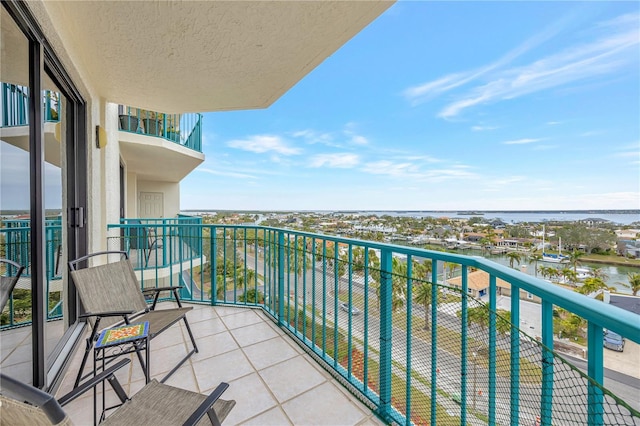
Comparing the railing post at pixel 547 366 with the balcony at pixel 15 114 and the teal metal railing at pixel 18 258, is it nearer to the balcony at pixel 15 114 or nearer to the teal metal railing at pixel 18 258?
the teal metal railing at pixel 18 258

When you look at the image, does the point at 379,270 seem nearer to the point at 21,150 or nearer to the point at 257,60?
the point at 257,60

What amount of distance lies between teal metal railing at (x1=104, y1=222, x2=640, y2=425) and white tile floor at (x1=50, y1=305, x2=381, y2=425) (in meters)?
0.14

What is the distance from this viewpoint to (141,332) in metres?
1.67

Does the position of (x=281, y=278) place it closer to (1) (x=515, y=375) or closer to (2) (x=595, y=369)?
(1) (x=515, y=375)

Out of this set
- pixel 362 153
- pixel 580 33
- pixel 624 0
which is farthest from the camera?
A: pixel 362 153

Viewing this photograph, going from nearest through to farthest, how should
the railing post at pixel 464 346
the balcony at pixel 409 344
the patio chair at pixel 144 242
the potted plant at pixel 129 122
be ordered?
the balcony at pixel 409 344
the railing post at pixel 464 346
the patio chair at pixel 144 242
the potted plant at pixel 129 122

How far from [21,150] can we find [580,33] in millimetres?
9398

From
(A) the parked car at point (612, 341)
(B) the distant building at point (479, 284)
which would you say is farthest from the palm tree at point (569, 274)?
(A) the parked car at point (612, 341)

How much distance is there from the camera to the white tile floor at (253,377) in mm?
1640

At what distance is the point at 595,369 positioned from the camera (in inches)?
28.8

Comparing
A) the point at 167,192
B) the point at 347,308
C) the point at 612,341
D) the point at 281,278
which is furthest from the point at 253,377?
the point at 167,192

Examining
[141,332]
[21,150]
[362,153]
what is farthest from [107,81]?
[362,153]

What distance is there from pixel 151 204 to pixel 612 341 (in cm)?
1162

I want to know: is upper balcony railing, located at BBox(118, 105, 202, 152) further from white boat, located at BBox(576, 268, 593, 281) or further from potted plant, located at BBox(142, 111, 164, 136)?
white boat, located at BBox(576, 268, 593, 281)
